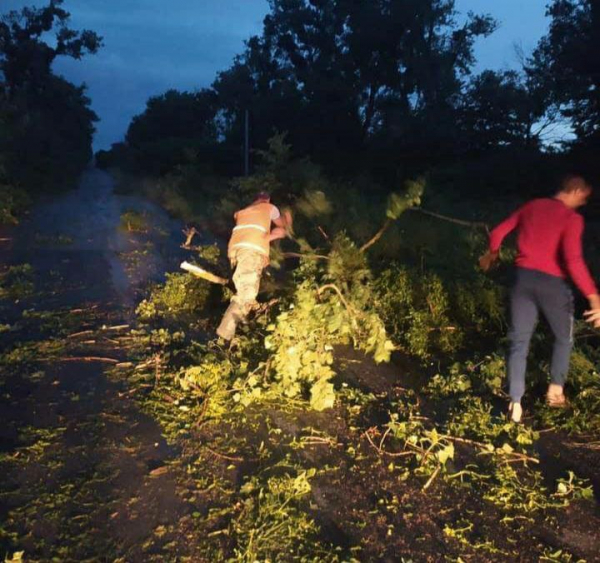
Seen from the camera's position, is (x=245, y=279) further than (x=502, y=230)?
Yes

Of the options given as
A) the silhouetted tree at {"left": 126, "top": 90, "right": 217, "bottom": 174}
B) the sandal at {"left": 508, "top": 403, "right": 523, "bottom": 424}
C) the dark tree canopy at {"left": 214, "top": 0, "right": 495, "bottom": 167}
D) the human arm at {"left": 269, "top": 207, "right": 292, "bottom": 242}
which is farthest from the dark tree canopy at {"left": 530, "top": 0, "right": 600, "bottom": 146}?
the silhouetted tree at {"left": 126, "top": 90, "right": 217, "bottom": 174}

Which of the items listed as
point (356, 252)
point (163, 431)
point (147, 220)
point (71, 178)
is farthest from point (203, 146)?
point (163, 431)

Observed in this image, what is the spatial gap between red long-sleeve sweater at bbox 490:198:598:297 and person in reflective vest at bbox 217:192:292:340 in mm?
2935

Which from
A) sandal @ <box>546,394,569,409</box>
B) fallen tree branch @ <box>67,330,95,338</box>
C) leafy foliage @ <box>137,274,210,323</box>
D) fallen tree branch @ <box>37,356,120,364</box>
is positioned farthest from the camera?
leafy foliage @ <box>137,274,210,323</box>

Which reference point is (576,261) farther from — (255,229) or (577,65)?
(577,65)

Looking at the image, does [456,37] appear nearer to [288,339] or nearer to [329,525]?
[288,339]

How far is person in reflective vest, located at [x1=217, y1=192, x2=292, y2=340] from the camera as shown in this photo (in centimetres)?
641

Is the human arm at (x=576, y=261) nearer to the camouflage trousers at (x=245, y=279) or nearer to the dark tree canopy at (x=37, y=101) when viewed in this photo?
the camouflage trousers at (x=245, y=279)

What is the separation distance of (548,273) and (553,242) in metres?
0.22

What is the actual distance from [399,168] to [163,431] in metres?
18.5

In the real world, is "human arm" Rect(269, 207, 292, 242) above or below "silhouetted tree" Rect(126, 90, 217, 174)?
below

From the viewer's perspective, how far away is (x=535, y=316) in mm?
4242

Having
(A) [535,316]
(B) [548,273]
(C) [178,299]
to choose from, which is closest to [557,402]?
(A) [535,316]

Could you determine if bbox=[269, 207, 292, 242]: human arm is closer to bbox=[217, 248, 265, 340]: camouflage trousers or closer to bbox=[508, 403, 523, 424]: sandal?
bbox=[217, 248, 265, 340]: camouflage trousers
